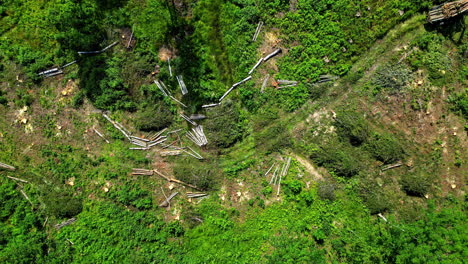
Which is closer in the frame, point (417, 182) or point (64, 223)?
point (417, 182)

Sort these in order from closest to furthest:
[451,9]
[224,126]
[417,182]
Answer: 1. [451,9]
2. [417,182]
3. [224,126]

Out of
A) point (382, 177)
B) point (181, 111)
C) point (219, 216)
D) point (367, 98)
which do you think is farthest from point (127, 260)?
point (367, 98)

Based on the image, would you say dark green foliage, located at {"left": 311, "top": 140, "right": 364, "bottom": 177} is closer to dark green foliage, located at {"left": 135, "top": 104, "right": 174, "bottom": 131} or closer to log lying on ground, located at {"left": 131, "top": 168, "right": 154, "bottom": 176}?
dark green foliage, located at {"left": 135, "top": 104, "right": 174, "bottom": 131}

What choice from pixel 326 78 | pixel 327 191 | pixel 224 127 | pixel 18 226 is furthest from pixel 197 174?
pixel 18 226

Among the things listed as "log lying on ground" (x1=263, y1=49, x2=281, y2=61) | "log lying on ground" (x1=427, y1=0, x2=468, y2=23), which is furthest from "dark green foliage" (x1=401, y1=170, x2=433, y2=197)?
"log lying on ground" (x1=263, y1=49, x2=281, y2=61)

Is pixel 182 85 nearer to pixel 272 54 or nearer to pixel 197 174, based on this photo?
pixel 197 174

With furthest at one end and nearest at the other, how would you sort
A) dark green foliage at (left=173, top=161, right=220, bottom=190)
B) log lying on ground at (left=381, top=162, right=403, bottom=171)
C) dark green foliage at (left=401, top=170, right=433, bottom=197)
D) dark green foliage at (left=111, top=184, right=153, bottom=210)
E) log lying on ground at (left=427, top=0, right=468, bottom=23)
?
dark green foliage at (left=173, top=161, right=220, bottom=190) → dark green foliage at (left=111, top=184, right=153, bottom=210) → log lying on ground at (left=381, top=162, right=403, bottom=171) → dark green foliage at (left=401, top=170, right=433, bottom=197) → log lying on ground at (left=427, top=0, right=468, bottom=23)

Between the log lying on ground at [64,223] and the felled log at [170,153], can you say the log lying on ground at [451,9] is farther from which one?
the log lying on ground at [64,223]

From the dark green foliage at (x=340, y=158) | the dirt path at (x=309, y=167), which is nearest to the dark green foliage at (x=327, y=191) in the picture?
the dirt path at (x=309, y=167)
